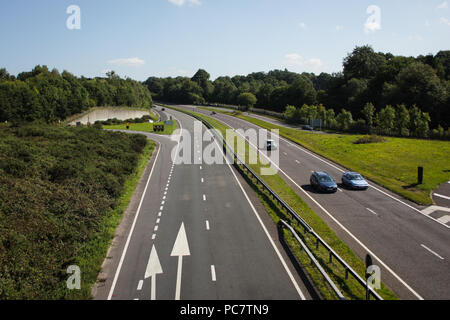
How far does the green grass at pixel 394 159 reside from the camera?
3306 centimetres

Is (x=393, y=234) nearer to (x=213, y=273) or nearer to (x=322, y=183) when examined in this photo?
(x=322, y=183)

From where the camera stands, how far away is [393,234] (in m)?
21.0

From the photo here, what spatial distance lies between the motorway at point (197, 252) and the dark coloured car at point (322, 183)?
6581 millimetres

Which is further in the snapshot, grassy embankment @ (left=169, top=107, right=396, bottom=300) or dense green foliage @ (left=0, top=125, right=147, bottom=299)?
dense green foliage @ (left=0, top=125, right=147, bottom=299)

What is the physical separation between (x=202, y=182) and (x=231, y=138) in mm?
28416

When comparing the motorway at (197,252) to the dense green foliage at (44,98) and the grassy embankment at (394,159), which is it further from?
the dense green foliage at (44,98)

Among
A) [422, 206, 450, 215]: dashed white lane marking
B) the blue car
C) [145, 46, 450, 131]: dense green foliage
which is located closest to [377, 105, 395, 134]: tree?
[145, 46, 450, 131]: dense green foliage

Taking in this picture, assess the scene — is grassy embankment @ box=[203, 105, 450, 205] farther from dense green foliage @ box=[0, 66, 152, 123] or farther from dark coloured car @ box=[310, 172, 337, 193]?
dense green foliage @ box=[0, 66, 152, 123]

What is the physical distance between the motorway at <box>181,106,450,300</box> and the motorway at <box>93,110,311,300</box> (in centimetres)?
473

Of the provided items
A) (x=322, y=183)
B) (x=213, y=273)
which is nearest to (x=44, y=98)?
(x=322, y=183)

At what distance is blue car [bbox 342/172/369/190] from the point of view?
101ft

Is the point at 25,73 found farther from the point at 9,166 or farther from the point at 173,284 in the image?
the point at 173,284

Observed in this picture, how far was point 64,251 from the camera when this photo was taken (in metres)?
17.0
